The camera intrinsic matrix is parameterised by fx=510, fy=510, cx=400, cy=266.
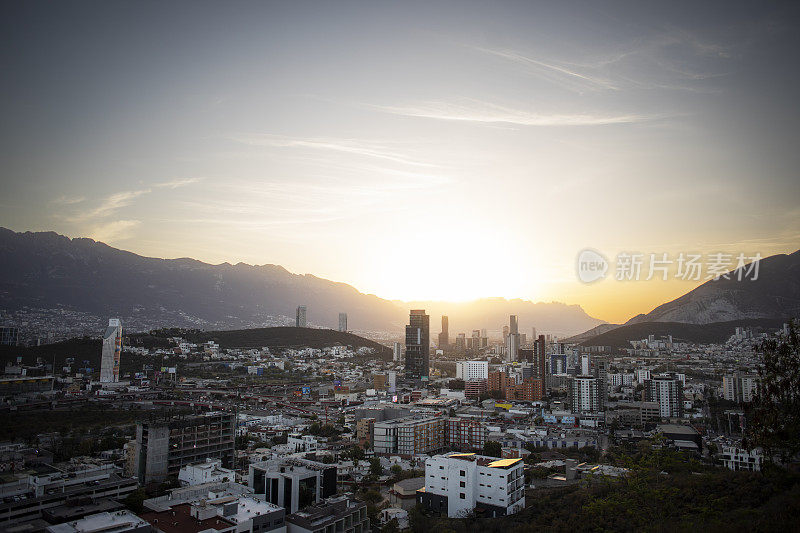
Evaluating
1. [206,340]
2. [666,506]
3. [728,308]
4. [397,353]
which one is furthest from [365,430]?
[728,308]

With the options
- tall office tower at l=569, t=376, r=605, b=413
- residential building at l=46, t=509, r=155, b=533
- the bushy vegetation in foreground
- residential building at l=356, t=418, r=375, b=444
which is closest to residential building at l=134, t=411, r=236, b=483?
residential building at l=46, t=509, r=155, b=533

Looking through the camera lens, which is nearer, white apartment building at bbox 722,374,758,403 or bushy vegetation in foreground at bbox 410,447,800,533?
bushy vegetation in foreground at bbox 410,447,800,533

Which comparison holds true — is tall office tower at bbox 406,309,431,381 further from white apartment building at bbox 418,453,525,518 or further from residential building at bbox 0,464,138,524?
residential building at bbox 0,464,138,524

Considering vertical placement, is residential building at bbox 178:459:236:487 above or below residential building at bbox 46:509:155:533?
below

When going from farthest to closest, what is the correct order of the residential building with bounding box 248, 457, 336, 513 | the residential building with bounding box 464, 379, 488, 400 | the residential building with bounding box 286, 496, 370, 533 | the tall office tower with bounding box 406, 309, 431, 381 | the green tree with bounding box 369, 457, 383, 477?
the tall office tower with bounding box 406, 309, 431, 381 → the residential building with bounding box 464, 379, 488, 400 → the green tree with bounding box 369, 457, 383, 477 → the residential building with bounding box 248, 457, 336, 513 → the residential building with bounding box 286, 496, 370, 533

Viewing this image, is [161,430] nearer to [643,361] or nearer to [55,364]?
[55,364]

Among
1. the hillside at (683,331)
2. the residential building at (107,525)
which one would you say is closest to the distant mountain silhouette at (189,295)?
the residential building at (107,525)

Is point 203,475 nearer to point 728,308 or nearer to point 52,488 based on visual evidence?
point 52,488

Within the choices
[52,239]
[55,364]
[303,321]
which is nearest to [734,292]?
[303,321]
